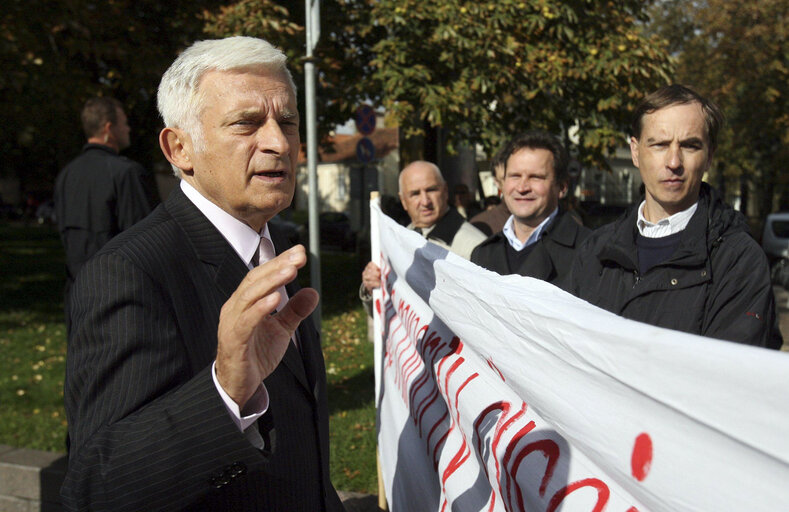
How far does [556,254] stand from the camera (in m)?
3.42

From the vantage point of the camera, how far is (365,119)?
40.8ft

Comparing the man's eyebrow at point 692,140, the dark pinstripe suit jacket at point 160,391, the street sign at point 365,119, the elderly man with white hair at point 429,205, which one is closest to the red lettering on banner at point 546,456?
the dark pinstripe suit jacket at point 160,391

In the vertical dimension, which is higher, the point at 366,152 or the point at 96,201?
the point at 366,152

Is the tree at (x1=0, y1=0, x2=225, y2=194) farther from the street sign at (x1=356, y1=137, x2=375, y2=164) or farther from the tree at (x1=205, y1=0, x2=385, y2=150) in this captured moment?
the street sign at (x1=356, y1=137, x2=375, y2=164)

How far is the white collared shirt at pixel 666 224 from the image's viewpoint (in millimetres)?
2555

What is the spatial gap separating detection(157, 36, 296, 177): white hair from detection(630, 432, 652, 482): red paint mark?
1108 mm

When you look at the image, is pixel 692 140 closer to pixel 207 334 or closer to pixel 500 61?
pixel 207 334

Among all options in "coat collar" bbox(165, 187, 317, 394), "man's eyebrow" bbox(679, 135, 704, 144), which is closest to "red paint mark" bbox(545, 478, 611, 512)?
"coat collar" bbox(165, 187, 317, 394)

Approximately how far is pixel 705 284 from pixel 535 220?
4.49 feet

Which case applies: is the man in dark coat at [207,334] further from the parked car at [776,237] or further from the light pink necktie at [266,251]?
the parked car at [776,237]

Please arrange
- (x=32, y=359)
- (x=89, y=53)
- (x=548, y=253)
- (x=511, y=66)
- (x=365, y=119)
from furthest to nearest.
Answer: (x=89, y=53) < (x=365, y=119) < (x=511, y=66) < (x=32, y=359) < (x=548, y=253)

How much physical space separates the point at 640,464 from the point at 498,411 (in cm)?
61

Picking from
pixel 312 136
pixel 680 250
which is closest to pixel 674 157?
pixel 680 250

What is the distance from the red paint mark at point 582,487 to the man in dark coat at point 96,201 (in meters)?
3.87
